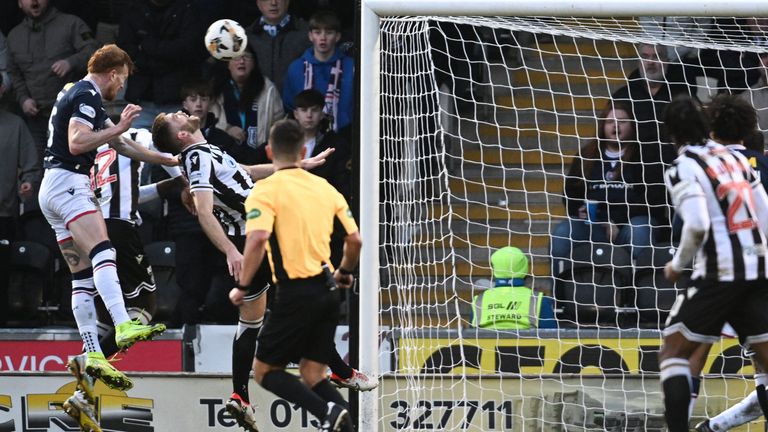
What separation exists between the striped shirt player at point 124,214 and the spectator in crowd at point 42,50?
2601 mm

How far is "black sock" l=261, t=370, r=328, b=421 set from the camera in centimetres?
701

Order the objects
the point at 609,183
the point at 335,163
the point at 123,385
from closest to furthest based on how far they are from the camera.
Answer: the point at 123,385
the point at 609,183
the point at 335,163

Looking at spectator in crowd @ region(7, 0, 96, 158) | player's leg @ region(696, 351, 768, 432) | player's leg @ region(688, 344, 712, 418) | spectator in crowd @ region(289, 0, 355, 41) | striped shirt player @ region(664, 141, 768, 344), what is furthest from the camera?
spectator in crowd @ region(289, 0, 355, 41)

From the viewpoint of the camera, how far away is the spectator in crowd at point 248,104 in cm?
1095

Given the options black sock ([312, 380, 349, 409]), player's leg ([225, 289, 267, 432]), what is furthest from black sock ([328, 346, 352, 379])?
black sock ([312, 380, 349, 409])

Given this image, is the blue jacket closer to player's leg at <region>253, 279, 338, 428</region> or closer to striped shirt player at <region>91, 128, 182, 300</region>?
striped shirt player at <region>91, 128, 182, 300</region>

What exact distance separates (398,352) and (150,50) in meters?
3.65

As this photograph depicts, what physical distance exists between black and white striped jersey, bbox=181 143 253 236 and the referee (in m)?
1.33

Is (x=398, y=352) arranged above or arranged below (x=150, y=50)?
below

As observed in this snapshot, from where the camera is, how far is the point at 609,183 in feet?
32.7

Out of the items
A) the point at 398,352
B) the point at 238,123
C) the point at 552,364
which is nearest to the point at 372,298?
the point at 398,352

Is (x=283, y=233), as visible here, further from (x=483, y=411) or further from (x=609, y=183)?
(x=609, y=183)

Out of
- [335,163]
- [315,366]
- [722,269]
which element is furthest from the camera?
[335,163]

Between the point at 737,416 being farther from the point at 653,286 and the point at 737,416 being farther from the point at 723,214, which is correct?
the point at 653,286
